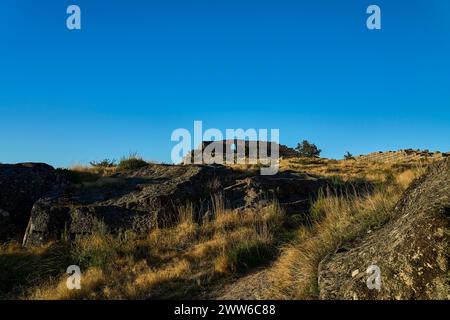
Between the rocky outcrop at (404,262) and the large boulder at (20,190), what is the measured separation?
9492mm

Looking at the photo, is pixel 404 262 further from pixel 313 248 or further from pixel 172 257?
pixel 172 257

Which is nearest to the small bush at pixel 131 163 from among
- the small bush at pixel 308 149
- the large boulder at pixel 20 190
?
the large boulder at pixel 20 190

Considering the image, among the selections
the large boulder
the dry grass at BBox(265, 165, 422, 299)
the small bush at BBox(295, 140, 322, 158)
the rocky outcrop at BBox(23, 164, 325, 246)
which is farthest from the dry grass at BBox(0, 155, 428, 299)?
the small bush at BBox(295, 140, 322, 158)

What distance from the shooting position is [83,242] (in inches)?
424

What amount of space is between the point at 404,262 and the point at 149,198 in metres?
8.05

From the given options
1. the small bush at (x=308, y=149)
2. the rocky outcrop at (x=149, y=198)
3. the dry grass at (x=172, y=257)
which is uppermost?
the small bush at (x=308, y=149)

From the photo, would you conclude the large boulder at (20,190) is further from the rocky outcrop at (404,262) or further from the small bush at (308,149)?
the small bush at (308,149)

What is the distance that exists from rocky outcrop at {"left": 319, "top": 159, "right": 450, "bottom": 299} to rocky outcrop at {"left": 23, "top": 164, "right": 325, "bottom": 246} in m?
5.77

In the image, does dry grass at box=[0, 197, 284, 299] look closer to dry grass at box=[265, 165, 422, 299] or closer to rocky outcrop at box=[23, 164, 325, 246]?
rocky outcrop at box=[23, 164, 325, 246]

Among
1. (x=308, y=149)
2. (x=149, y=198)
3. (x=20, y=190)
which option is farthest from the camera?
(x=308, y=149)

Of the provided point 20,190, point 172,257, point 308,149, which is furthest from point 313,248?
point 308,149

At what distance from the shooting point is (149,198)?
12344 millimetres

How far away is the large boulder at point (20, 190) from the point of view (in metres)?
12.9
